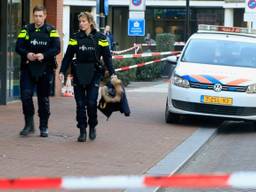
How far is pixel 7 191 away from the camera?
664 cm

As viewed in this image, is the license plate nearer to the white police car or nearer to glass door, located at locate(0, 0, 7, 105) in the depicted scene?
the white police car

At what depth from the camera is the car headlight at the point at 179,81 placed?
12.2 metres

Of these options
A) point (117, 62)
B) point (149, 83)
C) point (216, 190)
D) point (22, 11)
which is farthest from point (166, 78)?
point (216, 190)

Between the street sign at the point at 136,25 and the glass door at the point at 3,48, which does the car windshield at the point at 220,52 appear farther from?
the street sign at the point at 136,25

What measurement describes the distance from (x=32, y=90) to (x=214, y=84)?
3499mm

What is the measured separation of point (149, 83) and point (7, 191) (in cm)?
1750

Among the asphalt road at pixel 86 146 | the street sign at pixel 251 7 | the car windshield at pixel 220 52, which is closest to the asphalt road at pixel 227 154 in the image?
the asphalt road at pixel 86 146

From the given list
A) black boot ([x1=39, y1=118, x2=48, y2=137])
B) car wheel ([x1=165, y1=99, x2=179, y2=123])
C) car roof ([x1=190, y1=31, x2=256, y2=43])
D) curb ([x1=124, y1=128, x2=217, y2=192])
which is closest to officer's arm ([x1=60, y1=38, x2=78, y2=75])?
black boot ([x1=39, y1=118, x2=48, y2=137])

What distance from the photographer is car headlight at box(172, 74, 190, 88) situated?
1225 cm

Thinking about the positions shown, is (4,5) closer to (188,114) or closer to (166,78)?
(188,114)

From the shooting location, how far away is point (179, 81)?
40.6 ft

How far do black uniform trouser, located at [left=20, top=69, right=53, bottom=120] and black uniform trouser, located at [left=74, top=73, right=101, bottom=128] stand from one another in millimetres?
503

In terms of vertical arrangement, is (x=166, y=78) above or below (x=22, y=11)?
below

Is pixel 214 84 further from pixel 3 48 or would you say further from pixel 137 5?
pixel 137 5
